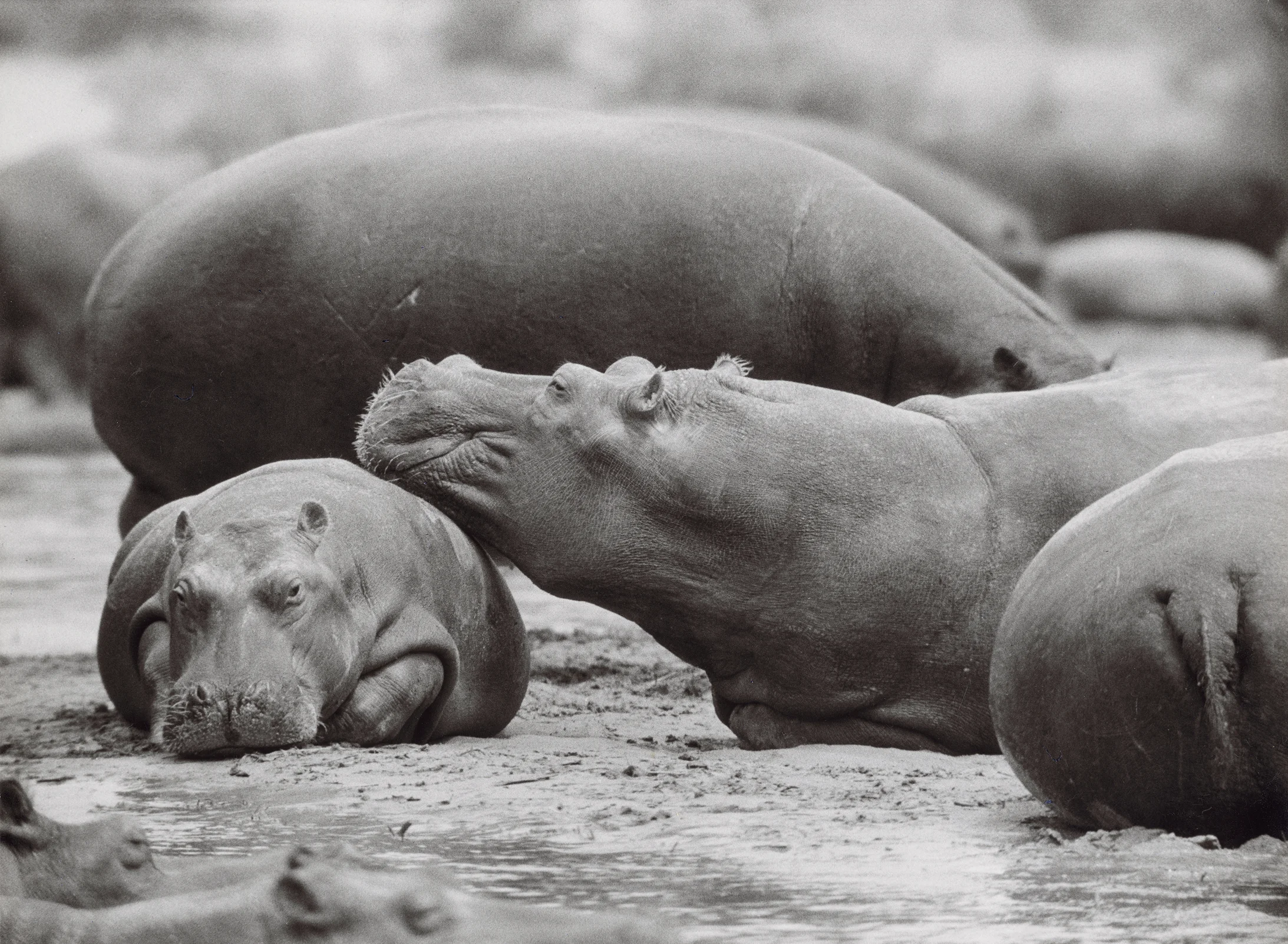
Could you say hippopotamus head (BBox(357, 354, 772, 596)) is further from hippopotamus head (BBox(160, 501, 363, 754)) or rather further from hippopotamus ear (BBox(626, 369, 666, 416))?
hippopotamus head (BBox(160, 501, 363, 754))

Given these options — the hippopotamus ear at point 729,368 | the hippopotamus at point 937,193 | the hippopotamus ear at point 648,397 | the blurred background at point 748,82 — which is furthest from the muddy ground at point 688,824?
the blurred background at point 748,82

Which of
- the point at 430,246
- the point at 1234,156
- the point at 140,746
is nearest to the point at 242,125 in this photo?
the point at 1234,156

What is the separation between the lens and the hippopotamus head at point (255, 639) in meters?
5.00

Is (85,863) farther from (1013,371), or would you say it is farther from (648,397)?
(1013,371)

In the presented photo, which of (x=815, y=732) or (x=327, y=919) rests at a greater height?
(x=327, y=919)

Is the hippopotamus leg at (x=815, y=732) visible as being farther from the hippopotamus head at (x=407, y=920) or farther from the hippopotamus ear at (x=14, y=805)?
the hippopotamus head at (x=407, y=920)

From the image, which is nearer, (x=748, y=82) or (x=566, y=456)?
(x=566, y=456)

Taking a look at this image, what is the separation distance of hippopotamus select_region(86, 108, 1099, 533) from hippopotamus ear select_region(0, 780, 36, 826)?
3.94 m

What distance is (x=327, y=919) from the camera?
2637mm

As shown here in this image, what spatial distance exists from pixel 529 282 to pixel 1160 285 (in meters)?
14.7

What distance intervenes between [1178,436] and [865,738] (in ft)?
3.66

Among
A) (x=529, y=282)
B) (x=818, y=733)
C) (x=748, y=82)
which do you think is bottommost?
(x=818, y=733)

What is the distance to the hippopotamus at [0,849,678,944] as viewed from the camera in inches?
104

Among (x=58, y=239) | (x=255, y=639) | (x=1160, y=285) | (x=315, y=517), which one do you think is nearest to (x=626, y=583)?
(x=315, y=517)
